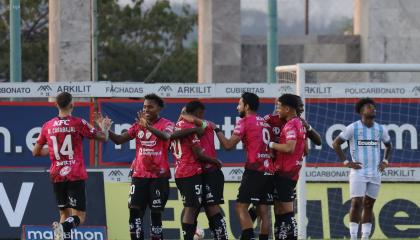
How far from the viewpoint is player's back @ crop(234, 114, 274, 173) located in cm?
1572

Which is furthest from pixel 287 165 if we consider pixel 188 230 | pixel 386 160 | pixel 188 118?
pixel 386 160

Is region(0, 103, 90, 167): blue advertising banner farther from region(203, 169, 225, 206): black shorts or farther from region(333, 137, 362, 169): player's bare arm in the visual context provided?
region(333, 137, 362, 169): player's bare arm

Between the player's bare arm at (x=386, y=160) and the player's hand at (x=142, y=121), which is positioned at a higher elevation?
the player's hand at (x=142, y=121)

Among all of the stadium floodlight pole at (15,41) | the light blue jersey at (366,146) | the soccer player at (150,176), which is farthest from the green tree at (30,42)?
the soccer player at (150,176)

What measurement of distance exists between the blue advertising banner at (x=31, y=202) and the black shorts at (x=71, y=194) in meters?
2.63

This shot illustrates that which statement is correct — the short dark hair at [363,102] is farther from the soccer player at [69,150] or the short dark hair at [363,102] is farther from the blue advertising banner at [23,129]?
the blue advertising banner at [23,129]

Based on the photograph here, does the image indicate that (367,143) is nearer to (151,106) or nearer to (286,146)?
(286,146)

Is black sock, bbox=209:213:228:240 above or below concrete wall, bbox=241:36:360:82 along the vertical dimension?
below

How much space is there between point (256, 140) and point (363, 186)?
7.81ft

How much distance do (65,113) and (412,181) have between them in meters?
6.63

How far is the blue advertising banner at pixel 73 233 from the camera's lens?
17.8 meters

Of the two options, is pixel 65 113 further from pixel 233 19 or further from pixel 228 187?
pixel 233 19

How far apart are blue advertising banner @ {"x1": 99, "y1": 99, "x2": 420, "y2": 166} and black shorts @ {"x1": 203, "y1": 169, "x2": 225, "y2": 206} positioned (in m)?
3.66

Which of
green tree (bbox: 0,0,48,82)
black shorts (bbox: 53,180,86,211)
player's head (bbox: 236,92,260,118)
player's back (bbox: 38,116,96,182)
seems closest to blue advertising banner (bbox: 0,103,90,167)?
black shorts (bbox: 53,180,86,211)
